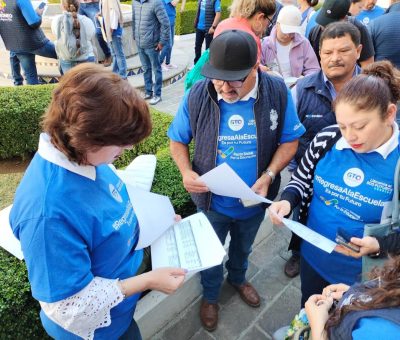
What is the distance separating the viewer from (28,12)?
5.23 meters

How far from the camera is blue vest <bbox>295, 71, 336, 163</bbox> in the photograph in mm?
2557

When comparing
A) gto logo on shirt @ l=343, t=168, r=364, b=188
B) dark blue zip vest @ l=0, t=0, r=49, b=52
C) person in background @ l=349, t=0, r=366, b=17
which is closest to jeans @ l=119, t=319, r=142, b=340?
gto logo on shirt @ l=343, t=168, r=364, b=188

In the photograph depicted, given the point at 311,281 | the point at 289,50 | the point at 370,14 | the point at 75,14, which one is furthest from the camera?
the point at 75,14

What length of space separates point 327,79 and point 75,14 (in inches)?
166

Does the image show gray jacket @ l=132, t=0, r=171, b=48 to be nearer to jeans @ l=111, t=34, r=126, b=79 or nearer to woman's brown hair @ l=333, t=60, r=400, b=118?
jeans @ l=111, t=34, r=126, b=79

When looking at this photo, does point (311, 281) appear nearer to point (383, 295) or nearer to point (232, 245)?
point (232, 245)

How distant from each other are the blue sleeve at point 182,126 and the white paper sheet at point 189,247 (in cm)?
56

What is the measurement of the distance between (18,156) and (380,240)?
197 inches

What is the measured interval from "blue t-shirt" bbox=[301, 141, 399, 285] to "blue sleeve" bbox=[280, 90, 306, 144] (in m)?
0.38

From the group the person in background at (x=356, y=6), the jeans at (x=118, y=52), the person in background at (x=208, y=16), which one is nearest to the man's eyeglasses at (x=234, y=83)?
the person in background at (x=356, y=6)

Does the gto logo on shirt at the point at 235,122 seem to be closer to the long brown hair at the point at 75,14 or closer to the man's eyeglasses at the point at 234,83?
the man's eyeglasses at the point at 234,83

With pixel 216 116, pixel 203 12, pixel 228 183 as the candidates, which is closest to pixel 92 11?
pixel 203 12

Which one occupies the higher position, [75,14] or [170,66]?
[75,14]

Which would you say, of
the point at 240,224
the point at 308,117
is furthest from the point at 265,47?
the point at 240,224
